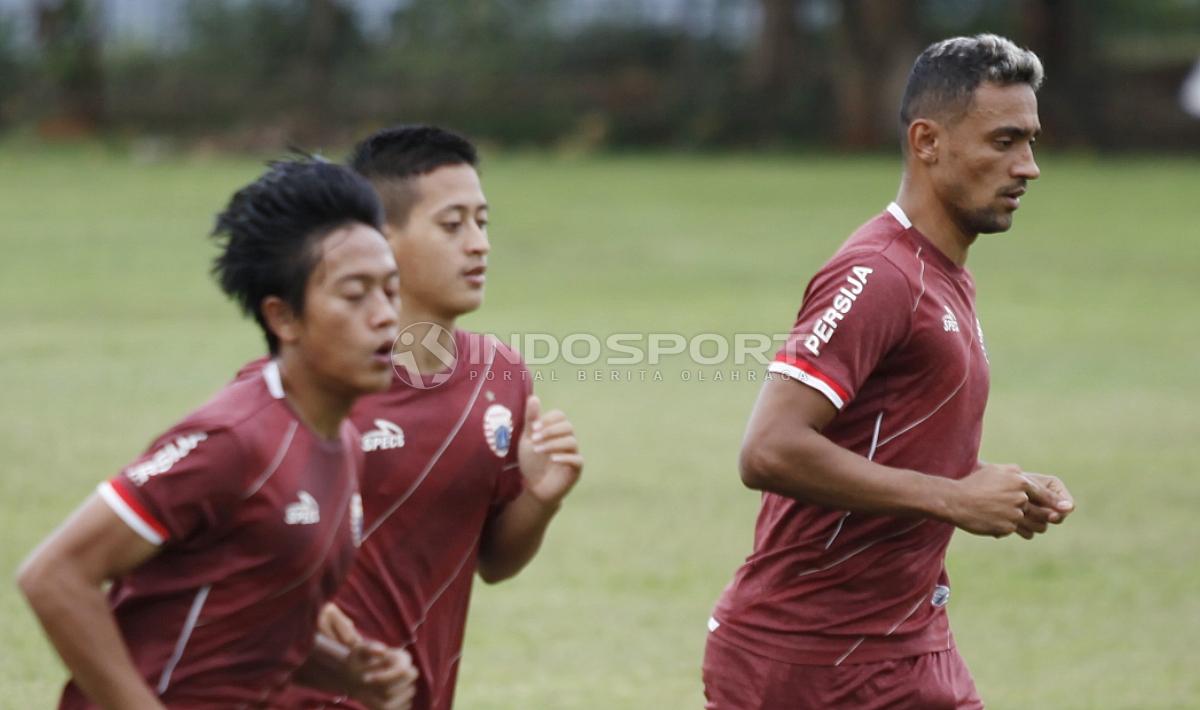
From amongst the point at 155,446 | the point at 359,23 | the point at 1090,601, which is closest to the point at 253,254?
the point at 155,446

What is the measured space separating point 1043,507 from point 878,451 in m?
0.46

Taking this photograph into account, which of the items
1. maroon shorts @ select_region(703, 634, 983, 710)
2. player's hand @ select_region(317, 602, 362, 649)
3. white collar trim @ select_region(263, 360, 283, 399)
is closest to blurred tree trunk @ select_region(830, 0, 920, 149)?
maroon shorts @ select_region(703, 634, 983, 710)

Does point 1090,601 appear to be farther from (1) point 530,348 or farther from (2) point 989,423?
(1) point 530,348

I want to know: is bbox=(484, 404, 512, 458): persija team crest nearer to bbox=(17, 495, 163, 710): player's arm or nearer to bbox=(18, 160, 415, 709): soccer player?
bbox=(18, 160, 415, 709): soccer player

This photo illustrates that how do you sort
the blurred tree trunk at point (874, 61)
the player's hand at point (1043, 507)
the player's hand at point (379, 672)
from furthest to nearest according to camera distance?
the blurred tree trunk at point (874, 61) < the player's hand at point (1043, 507) < the player's hand at point (379, 672)

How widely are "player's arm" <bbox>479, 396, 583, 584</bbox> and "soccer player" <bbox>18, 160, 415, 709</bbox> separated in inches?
30.6

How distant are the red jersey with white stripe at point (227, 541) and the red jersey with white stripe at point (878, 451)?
56.5 inches

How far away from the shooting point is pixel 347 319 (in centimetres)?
366

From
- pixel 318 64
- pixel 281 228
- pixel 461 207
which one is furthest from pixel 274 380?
pixel 318 64

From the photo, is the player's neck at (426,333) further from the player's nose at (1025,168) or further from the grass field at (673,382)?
the grass field at (673,382)

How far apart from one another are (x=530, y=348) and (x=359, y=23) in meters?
24.9

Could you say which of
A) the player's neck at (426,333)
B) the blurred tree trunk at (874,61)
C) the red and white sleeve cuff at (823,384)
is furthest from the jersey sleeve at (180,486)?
the blurred tree trunk at (874,61)

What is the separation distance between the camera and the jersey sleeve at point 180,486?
3.37m

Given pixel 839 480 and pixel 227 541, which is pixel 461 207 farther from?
pixel 227 541
